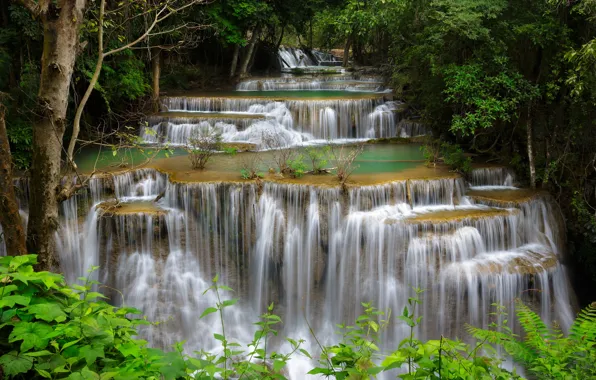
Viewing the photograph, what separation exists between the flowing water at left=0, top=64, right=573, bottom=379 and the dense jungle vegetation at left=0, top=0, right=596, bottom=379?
2.07 feet

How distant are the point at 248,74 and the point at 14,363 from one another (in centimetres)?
2029

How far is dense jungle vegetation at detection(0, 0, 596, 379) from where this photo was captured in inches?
113

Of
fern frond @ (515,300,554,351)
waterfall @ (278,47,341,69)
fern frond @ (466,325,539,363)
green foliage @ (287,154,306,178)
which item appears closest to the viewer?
fern frond @ (466,325,539,363)

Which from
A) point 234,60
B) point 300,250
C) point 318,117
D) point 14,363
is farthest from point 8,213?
point 234,60

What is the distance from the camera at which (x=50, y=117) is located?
5887mm

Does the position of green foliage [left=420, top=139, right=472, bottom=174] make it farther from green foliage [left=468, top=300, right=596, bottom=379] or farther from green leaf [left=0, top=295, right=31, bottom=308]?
green leaf [left=0, top=295, right=31, bottom=308]

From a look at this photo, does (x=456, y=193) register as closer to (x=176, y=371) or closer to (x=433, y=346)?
(x=433, y=346)

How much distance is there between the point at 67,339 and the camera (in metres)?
2.91

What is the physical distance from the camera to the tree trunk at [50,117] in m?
5.77

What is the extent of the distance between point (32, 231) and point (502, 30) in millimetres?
9192

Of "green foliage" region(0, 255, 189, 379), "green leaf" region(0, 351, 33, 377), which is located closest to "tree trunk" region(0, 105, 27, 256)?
"green foliage" region(0, 255, 189, 379)

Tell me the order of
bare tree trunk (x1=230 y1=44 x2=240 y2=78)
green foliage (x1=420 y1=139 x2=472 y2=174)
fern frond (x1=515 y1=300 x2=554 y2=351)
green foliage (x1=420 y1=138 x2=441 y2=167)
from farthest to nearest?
bare tree trunk (x1=230 y1=44 x2=240 y2=78) < green foliage (x1=420 y1=138 x2=441 y2=167) < green foliage (x1=420 y1=139 x2=472 y2=174) < fern frond (x1=515 y1=300 x2=554 y2=351)

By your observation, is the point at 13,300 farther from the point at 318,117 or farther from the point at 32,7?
the point at 318,117

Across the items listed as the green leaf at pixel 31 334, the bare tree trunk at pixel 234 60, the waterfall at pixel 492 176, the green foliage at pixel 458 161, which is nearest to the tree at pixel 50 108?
the green leaf at pixel 31 334
